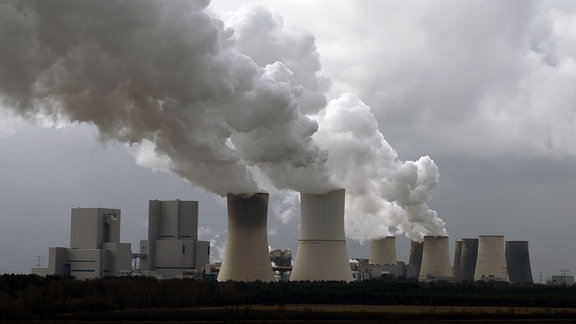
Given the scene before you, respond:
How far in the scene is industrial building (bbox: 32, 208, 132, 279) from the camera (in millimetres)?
67625

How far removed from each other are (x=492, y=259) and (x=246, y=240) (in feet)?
113

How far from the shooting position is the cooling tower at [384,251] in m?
90.1

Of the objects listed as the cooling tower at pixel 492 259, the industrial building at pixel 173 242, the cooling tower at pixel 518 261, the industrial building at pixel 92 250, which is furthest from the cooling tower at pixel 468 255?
the industrial building at pixel 92 250

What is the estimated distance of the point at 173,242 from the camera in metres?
72.5

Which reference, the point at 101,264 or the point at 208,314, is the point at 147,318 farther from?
the point at 101,264

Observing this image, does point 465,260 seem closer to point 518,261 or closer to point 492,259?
point 518,261

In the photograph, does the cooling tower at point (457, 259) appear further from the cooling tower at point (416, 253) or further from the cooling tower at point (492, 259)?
the cooling tower at point (492, 259)

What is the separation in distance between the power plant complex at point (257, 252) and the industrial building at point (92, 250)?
0.21ft

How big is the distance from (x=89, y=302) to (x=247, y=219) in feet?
37.1

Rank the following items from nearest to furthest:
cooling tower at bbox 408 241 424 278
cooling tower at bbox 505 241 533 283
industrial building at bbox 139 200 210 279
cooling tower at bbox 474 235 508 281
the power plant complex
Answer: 1. the power plant complex
2. industrial building at bbox 139 200 210 279
3. cooling tower at bbox 474 235 508 281
4. cooling tower at bbox 505 241 533 283
5. cooling tower at bbox 408 241 424 278

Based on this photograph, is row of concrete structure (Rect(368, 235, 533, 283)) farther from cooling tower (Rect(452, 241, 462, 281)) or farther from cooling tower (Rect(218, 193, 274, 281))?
cooling tower (Rect(218, 193, 274, 281))

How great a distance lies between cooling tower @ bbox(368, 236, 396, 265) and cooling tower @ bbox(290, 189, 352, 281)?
3254cm

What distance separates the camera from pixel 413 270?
91.5 metres

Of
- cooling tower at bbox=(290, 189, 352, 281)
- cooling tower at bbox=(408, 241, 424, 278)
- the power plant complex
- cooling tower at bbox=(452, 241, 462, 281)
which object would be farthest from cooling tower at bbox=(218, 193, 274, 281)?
cooling tower at bbox=(408, 241, 424, 278)
